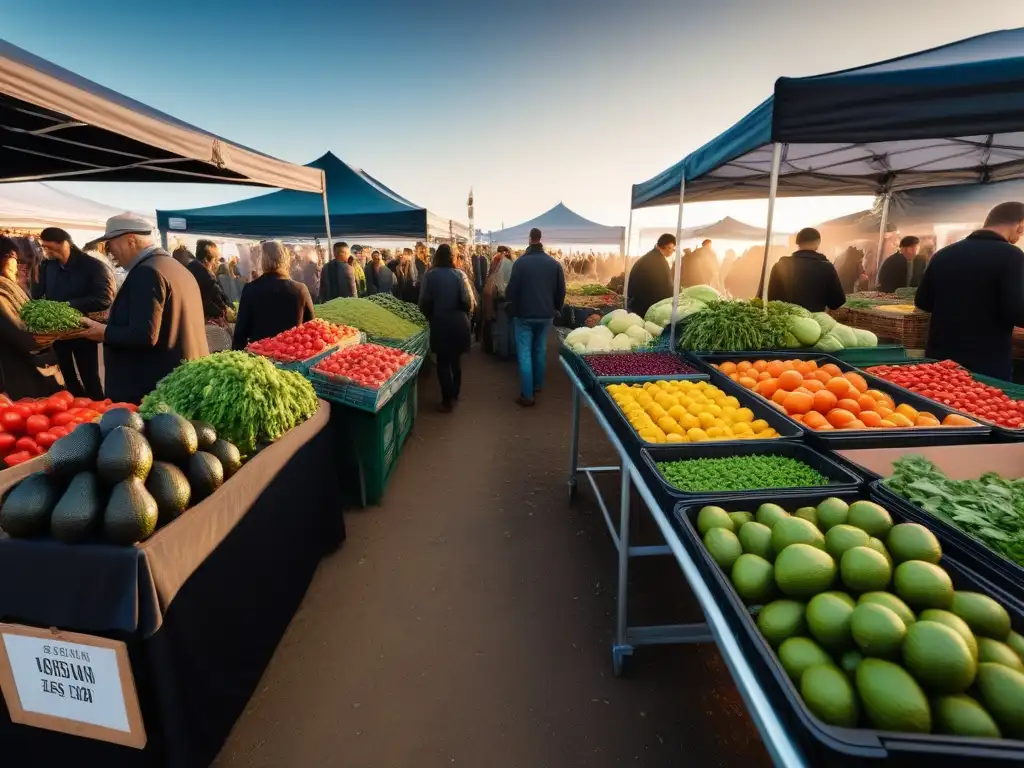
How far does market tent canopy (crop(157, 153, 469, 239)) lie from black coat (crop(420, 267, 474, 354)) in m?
3.86

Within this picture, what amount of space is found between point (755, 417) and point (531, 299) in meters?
4.21

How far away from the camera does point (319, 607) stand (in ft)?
9.79

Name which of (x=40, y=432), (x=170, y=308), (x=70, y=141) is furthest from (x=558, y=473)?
(x=70, y=141)

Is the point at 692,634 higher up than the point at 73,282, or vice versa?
the point at 73,282

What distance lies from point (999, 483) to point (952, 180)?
7423 mm

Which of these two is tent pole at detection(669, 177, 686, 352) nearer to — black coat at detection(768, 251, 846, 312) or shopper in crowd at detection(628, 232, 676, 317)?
black coat at detection(768, 251, 846, 312)

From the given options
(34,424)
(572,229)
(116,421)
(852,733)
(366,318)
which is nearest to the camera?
(852,733)

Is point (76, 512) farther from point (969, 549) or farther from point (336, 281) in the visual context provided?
point (336, 281)

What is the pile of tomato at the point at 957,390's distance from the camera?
2.62 m

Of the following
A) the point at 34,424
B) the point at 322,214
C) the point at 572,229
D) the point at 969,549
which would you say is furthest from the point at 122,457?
the point at 572,229

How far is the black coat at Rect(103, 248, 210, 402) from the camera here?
3.05 m

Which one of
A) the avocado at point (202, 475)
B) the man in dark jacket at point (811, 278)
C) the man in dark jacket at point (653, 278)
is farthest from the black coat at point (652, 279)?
the avocado at point (202, 475)

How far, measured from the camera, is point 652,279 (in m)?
7.29

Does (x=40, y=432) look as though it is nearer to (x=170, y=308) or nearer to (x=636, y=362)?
(x=170, y=308)
